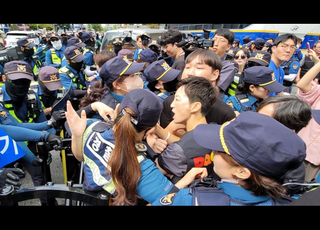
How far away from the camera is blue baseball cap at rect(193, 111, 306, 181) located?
0.97 m

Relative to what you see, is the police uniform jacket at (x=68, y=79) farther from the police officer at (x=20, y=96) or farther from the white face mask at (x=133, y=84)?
the white face mask at (x=133, y=84)

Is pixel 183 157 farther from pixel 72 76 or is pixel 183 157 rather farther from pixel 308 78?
pixel 72 76

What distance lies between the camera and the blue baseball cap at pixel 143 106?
52.2 inches

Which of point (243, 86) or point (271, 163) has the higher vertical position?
point (271, 163)

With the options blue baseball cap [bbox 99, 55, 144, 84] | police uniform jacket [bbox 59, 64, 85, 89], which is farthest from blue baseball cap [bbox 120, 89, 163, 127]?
police uniform jacket [bbox 59, 64, 85, 89]

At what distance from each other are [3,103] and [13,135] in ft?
2.17

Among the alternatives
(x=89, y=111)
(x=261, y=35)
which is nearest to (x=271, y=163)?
(x=89, y=111)

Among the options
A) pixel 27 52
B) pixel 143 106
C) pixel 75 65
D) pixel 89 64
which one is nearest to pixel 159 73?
pixel 143 106

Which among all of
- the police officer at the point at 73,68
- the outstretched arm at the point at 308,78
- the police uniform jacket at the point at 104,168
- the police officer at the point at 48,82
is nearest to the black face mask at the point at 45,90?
the police officer at the point at 48,82

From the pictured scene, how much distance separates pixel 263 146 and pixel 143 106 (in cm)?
71

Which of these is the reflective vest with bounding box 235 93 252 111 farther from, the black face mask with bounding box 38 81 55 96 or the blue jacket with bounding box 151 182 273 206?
the black face mask with bounding box 38 81 55 96

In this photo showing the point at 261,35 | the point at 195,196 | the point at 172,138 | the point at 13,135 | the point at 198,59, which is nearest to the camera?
the point at 195,196

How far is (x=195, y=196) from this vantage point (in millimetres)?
1104
